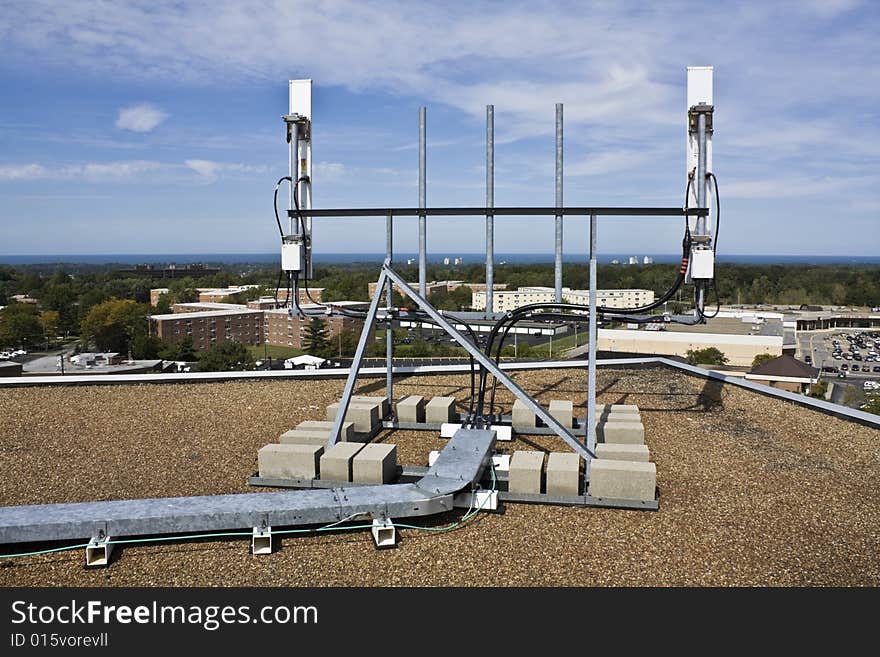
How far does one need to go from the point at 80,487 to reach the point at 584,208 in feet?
18.2

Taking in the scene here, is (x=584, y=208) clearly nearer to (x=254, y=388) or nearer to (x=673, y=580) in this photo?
(x=673, y=580)

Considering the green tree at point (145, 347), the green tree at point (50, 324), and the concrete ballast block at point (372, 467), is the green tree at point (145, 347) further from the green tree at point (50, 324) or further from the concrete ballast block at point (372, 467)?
the concrete ballast block at point (372, 467)

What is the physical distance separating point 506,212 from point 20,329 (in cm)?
5405

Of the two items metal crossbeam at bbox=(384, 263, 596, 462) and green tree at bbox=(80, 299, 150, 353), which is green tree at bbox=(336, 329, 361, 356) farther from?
metal crossbeam at bbox=(384, 263, 596, 462)

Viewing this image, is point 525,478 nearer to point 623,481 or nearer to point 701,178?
point 623,481

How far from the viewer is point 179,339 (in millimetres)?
52375

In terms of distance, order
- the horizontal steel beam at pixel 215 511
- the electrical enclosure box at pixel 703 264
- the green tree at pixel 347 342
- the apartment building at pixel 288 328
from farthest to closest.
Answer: the apartment building at pixel 288 328 → the green tree at pixel 347 342 → the electrical enclosure box at pixel 703 264 → the horizontal steel beam at pixel 215 511

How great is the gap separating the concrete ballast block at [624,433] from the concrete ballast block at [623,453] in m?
0.77

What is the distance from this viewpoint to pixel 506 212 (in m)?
8.13

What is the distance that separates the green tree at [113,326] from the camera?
52.5m

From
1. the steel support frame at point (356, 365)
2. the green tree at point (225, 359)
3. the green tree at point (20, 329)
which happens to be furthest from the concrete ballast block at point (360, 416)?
the green tree at point (20, 329)

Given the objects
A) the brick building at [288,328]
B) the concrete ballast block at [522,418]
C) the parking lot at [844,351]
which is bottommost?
the parking lot at [844,351]

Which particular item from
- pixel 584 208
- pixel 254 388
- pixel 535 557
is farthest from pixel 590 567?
pixel 254 388

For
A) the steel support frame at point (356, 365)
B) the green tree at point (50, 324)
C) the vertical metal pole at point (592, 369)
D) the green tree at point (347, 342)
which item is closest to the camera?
the vertical metal pole at point (592, 369)
